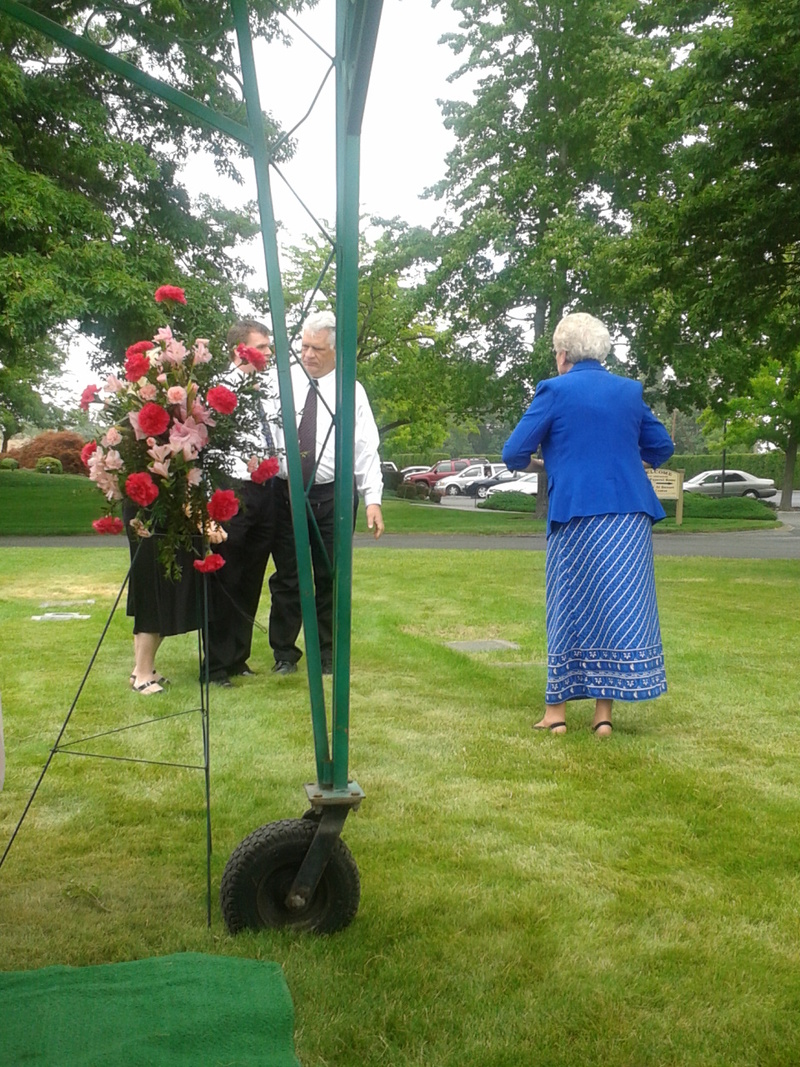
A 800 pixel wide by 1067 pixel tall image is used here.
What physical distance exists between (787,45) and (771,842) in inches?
478

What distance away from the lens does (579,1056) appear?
2.40 metres

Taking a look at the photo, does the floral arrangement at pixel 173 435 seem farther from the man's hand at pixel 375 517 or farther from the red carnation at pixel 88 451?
the man's hand at pixel 375 517

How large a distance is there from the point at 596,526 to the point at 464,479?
48.9 metres

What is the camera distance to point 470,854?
144 inches

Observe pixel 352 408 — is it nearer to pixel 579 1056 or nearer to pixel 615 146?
pixel 579 1056

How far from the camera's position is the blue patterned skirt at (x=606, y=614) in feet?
17.2

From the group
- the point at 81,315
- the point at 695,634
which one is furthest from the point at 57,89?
the point at 695,634

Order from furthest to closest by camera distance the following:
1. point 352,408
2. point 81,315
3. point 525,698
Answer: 1. point 81,315
2. point 525,698
3. point 352,408

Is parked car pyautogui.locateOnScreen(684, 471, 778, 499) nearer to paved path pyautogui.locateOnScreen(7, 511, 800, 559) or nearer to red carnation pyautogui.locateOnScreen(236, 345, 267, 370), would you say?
paved path pyautogui.locateOnScreen(7, 511, 800, 559)

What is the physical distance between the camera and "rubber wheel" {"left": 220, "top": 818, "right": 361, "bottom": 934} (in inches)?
118

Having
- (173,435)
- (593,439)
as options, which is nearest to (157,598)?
(593,439)

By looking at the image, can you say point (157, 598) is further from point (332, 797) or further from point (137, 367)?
point (332, 797)

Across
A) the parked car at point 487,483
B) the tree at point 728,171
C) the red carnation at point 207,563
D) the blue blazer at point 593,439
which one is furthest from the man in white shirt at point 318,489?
the parked car at point 487,483

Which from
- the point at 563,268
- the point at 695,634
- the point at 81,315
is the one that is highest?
the point at 563,268
